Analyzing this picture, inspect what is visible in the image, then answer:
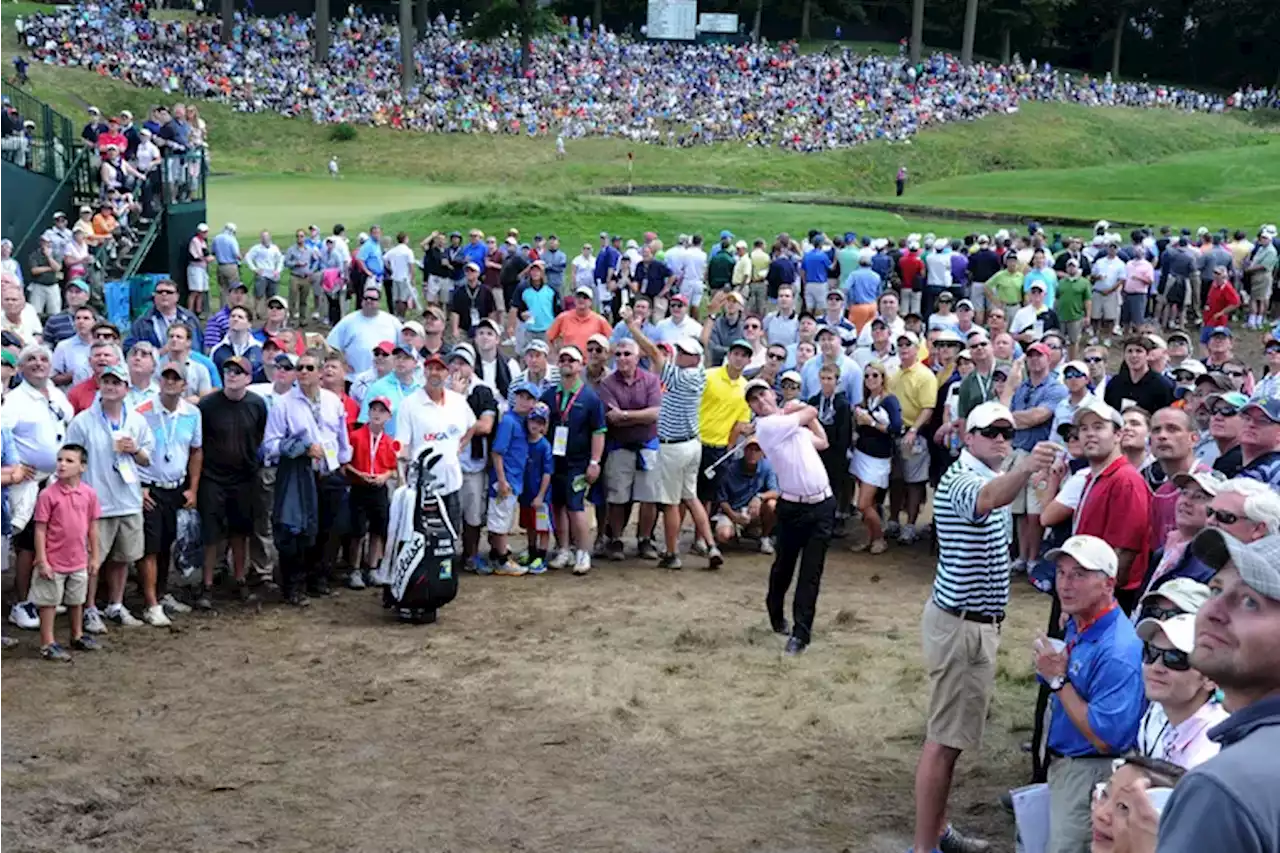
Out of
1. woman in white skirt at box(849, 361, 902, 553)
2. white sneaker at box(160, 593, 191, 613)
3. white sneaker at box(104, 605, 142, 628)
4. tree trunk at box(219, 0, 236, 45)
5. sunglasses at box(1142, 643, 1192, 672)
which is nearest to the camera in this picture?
sunglasses at box(1142, 643, 1192, 672)

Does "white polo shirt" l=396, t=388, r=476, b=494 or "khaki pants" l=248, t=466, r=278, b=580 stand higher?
"white polo shirt" l=396, t=388, r=476, b=494

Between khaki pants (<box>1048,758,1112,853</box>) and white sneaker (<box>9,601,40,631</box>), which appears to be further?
white sneaker (<box>9,601,40,631</box>)

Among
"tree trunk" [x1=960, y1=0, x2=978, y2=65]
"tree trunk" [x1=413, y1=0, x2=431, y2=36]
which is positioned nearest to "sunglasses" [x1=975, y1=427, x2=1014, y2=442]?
"tree trunk" [x1=413, y1=0, x2=431, y2=36]

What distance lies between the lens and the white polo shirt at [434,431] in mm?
11969

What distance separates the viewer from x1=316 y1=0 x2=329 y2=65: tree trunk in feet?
195

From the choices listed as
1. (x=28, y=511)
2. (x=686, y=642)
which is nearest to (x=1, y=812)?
(x=28, y=511)

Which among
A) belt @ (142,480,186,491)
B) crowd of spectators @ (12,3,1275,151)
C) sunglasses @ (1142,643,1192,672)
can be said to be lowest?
belt @ (142,480,186,491)

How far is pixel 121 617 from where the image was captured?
10.9m

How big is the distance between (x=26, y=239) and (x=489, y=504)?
12.2 metres

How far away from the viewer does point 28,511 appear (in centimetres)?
1029

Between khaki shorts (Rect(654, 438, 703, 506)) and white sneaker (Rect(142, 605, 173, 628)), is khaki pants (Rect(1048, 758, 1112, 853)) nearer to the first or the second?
white sneaker (Rect(142, 605, 173, 628))

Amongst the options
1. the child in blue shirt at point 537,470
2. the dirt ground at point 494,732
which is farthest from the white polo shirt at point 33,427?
the child in blue shirt at point 537,470

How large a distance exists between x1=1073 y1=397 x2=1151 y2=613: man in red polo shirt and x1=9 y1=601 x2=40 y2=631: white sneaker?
7208 mm

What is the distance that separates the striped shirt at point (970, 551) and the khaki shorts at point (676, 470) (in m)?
5.93
